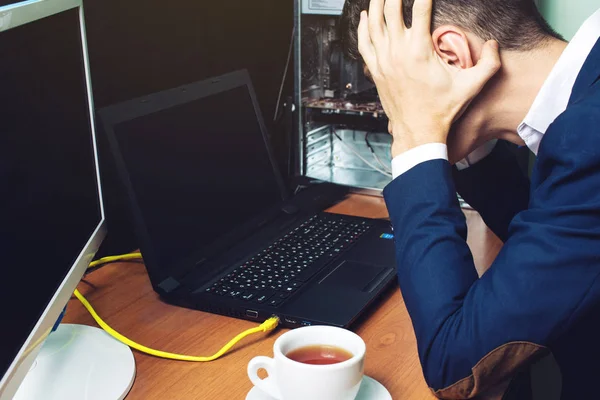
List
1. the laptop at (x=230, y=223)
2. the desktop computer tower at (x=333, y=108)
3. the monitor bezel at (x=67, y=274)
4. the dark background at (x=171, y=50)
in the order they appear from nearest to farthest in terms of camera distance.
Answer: the monitor bezel at (x=67, y=274)
the laptop at (x=230, y=223)
the dark background at (x=171, y=50)
the desktop computer tower at (x=333, y=108)

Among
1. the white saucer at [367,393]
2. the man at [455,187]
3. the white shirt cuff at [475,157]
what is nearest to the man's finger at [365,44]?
the man at [455,187]

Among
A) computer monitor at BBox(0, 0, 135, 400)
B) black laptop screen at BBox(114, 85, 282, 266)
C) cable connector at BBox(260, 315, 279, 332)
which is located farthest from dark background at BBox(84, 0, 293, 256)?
cable connector at BBox(260, 315, 279, 332)

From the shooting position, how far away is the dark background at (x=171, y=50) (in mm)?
1111

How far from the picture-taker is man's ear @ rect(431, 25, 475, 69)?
87 cm

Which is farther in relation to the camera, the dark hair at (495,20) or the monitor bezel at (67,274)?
the dark hair at (495,20)

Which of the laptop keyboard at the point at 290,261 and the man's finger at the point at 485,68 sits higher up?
the man's finger at the point at 485,68

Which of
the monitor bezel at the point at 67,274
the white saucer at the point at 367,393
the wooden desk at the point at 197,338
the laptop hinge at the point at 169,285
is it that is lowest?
the wooden desk at the point at 197,338

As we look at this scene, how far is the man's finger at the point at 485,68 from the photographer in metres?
0.85

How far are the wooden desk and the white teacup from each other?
0.07 m

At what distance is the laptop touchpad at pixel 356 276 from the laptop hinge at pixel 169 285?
21 centimetres

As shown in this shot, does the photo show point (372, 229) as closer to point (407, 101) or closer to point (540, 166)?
point (407, 101)

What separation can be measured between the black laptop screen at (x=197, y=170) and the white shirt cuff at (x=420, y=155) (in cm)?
37

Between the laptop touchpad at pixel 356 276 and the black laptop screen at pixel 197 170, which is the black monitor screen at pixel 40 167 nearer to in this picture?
the black laptop screen at pixel 197 170

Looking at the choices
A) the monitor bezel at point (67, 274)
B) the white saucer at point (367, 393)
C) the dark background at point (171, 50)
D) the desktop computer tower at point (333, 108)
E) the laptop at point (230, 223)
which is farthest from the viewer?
the desktop computer tower at point (333, 108)
